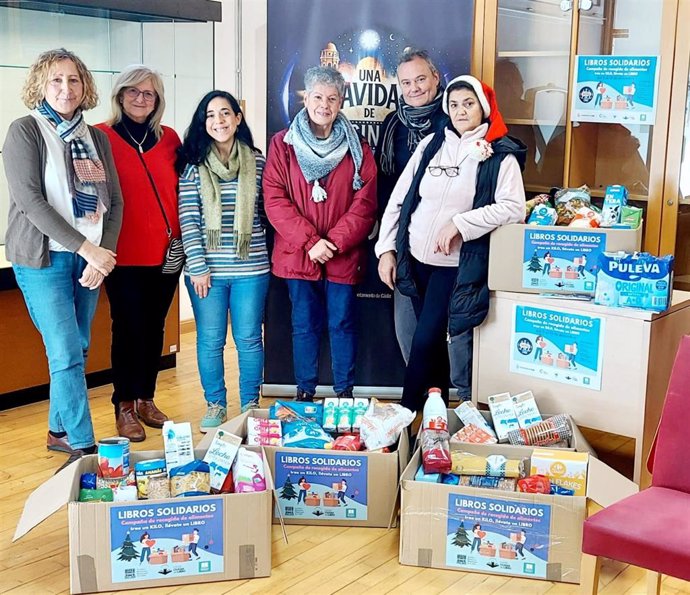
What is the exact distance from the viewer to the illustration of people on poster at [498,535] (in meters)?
2.63

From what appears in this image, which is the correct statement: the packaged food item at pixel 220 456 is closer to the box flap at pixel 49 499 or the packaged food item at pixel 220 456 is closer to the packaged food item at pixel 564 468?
the box flap at pixel 49 499

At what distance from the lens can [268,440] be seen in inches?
118

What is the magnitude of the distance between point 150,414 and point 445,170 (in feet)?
5.22

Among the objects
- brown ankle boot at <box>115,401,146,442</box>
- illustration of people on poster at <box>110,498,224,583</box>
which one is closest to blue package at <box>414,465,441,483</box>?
illustration of people on poster at <box>110,498,224,583</box>

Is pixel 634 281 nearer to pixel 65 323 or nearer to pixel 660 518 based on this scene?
pixel 660 518

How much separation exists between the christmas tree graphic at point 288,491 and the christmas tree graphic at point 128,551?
0.55 metres

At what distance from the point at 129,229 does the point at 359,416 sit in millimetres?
1151

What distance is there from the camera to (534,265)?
3.21 m

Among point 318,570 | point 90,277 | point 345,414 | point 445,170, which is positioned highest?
point 445,170

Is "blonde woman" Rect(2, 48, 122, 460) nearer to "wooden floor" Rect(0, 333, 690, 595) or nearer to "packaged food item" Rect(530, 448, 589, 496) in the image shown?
"wooden floor" Rect(0, 333, 690, 595)

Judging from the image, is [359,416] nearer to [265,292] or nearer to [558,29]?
[265,292]

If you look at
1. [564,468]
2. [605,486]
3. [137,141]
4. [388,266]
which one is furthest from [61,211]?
[605,486]

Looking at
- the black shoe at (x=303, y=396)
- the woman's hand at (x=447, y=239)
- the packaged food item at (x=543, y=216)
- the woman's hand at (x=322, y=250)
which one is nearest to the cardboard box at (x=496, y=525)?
the packaged food item at (x=543, y=216)

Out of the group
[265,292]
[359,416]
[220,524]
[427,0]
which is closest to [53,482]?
[220,524]
